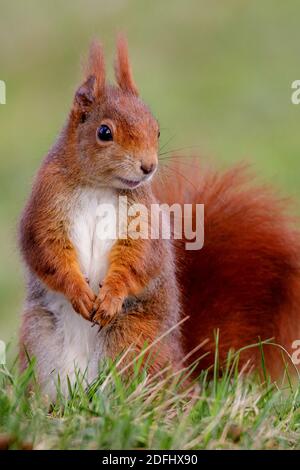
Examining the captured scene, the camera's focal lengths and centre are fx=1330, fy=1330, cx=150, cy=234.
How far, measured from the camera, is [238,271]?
398 centimetres

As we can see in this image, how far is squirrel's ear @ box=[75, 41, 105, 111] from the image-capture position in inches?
135

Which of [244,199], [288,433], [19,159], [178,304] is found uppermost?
[19,159]

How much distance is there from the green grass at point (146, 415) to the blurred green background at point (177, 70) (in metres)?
3.59

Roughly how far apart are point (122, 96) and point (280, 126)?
507 centimetres

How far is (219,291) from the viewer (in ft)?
13.0

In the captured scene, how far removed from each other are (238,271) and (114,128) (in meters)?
0.86

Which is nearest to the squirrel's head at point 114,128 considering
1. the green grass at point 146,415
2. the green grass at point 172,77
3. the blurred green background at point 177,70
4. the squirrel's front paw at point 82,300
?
the squirrel's front paw at point 82,300

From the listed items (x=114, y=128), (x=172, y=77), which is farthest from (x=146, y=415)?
(x=172, y=77)

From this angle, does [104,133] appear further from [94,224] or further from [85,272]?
[85,272]

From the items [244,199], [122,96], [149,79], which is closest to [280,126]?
[149,79]

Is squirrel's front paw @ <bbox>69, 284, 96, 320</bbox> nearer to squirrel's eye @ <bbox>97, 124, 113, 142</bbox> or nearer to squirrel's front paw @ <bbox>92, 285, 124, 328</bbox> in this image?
squirrel's front paw @ <bbox>92, 285, 124, 328</bbox>

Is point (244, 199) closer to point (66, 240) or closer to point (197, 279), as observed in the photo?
point (197, 279)

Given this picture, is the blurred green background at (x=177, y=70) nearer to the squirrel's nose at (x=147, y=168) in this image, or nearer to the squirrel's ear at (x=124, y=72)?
the squirrel's ear at (x=124, y=72)

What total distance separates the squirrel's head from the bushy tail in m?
0.48
